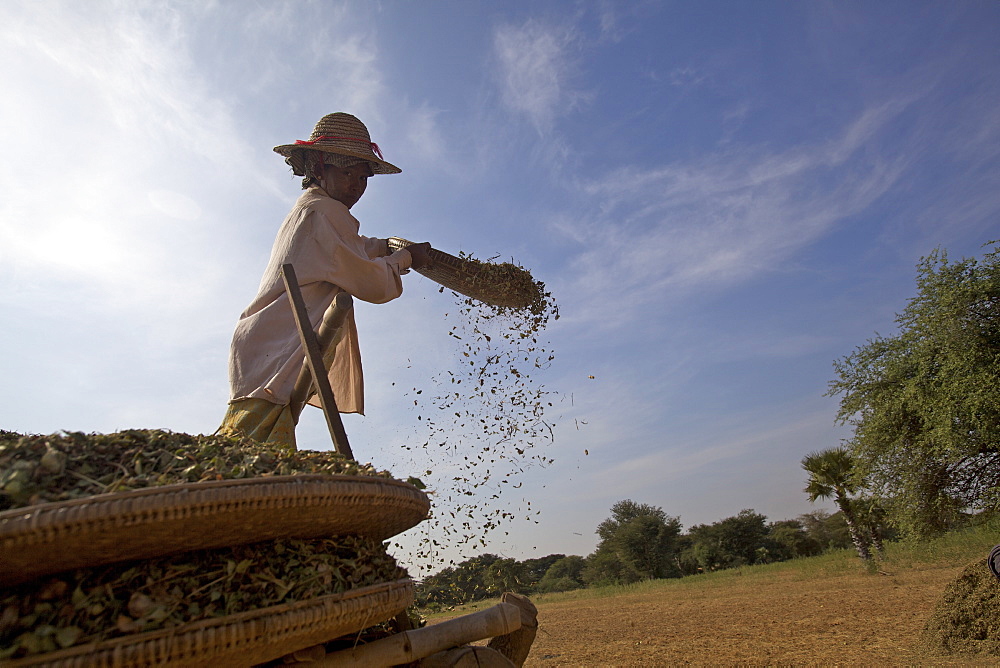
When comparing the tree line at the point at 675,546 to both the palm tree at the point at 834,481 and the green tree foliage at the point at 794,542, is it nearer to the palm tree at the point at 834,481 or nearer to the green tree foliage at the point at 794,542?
the green tree foliage at the point at 794,542

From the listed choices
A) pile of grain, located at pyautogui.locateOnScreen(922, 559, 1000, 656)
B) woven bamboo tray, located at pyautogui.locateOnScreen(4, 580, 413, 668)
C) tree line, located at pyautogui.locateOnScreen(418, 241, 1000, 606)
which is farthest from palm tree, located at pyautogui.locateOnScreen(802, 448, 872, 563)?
woven bamboo tray, located at pyautogui.locateOnScreen(4, 580, 413, 668)

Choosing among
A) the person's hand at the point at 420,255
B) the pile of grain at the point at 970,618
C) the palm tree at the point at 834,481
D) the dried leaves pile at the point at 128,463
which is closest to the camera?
the dried leaves pile at the point at 128,463

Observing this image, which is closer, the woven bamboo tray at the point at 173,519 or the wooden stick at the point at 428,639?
the woven bamboo tray at the point at 173,519

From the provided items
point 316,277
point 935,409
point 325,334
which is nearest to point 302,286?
point 316,277

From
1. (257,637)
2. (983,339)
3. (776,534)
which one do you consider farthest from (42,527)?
(776,534)

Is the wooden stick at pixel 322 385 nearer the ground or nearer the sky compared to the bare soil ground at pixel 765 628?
nearer the sky

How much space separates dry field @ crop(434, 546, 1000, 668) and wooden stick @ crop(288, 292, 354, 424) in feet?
20.1

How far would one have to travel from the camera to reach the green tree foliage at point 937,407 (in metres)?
12.5

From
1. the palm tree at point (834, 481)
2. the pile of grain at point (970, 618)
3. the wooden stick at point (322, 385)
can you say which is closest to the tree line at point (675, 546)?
the palm tree at point (834, 481)

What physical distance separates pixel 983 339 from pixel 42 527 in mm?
16053

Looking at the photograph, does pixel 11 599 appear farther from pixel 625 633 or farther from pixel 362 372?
pixel 625 633

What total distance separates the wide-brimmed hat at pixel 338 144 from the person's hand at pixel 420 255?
45 cm

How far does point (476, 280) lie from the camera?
3.81m

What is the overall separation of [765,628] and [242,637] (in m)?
9.64
